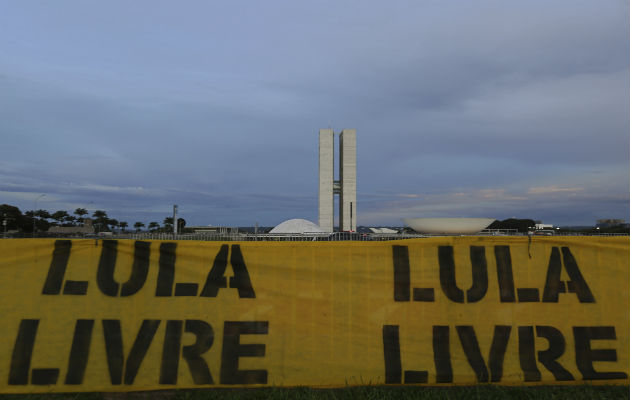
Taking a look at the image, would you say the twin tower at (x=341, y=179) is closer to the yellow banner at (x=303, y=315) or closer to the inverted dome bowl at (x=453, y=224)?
the inverted dome bowl at (x=453, y=224)

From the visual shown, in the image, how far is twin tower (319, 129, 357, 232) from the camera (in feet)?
243

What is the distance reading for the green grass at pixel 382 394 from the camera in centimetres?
418

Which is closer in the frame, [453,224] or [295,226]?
[453,224]

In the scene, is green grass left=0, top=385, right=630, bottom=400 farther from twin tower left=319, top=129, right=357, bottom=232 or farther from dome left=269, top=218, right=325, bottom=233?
twin tower left=319, top=129, right=357, bottom=232

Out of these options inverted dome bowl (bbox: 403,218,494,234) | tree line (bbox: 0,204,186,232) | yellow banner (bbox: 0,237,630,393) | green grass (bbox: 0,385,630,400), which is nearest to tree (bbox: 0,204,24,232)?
tree line (bbox: 0,204,186,232)

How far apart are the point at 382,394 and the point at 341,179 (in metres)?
72.7

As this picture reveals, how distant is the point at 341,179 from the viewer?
3009 inches

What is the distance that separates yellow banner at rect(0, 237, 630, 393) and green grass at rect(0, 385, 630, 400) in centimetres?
12

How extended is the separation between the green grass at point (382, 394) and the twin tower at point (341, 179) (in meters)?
68.3

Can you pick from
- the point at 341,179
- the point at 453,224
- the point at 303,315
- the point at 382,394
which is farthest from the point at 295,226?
the point at 382,394

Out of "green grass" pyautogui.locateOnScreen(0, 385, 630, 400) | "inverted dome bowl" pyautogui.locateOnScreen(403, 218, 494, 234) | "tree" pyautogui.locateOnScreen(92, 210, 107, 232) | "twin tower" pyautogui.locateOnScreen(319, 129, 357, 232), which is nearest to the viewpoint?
"green grass" pyautogui.locateOnScreen(0, 385, 630, 400)

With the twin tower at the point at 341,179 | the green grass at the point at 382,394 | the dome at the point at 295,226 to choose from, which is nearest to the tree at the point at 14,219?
the dome at the point at 295,226

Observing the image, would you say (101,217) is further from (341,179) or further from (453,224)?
(453,224)

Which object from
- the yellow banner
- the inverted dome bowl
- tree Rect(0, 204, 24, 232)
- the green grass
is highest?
tree Rect(0, 204, 24, 232)
